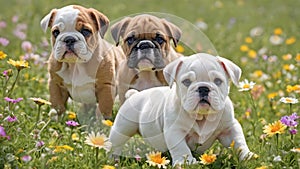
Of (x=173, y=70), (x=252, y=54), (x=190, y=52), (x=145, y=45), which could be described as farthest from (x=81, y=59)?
(x=252, y=54)

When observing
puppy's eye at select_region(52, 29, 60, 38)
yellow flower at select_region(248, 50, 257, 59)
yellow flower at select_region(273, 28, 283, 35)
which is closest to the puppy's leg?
puppy's eye at select_region(52, 29, 60, 38)

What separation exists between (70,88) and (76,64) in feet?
0.67

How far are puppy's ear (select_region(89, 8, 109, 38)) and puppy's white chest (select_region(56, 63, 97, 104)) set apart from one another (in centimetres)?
26

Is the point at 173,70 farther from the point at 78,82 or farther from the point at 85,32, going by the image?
the point at 78,82

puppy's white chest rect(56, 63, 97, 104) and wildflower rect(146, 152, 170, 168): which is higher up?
puppy's white chest rect(56, 63, 97, 104)

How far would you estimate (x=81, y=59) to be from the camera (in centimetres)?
400

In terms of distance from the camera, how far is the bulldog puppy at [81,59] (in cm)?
390

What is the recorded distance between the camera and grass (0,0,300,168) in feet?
10.6

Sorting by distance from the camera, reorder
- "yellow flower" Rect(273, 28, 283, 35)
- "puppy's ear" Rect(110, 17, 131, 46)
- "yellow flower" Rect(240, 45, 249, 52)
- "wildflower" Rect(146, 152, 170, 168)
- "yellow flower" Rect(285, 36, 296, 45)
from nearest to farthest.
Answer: "wildflower" Rect(146, 152, 170, 168)
"puppy's ear" Rect(110, 17, 131, 46)
"yellow flower" Rect(240, 45, 249, 52)
"yellow flower" Rect(285, 36, 296, 45)
"yellow flower" Rect(273, 28, 283, 35)

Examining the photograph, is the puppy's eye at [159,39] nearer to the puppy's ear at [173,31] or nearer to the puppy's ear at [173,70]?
the puppy's ear at [173,31]

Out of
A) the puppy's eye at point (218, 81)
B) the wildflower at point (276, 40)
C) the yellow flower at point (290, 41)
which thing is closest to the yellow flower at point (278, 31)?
the wildflower at point (276, 40)

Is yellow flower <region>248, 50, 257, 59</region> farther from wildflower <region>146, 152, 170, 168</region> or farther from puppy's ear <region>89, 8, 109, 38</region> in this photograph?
wildflower <region>146, 152, 170, 168</region>

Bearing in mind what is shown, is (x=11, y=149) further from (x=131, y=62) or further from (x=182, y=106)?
(x=131, y=62)

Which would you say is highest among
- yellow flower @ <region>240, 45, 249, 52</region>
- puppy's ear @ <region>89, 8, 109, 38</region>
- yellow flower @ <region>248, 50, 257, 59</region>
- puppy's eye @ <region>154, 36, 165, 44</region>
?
puppy's ear @ <region>89, 8, 109, 38</region>
